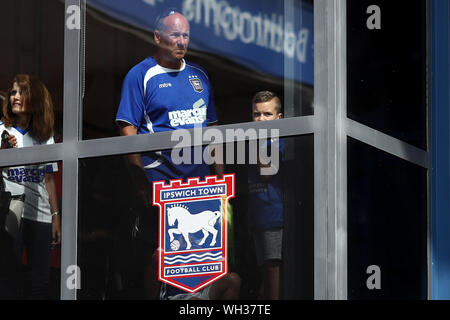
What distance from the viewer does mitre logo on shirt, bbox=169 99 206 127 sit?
7.08 meters

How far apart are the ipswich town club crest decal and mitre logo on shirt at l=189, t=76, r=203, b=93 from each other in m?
0.55

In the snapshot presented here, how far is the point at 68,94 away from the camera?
7414 mm

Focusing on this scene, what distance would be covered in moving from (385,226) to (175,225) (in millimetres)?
1209

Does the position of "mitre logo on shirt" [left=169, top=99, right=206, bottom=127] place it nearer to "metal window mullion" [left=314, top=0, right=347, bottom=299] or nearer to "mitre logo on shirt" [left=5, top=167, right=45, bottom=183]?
"metal window mullion" [left=314, top=0, right=347, bottom=299]

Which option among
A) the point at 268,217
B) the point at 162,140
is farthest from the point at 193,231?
the point at 162,140

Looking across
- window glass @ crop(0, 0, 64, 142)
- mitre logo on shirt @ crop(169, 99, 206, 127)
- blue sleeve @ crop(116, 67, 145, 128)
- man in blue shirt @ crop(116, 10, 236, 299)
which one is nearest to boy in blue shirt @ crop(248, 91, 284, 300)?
man in blue shirt @ crop(116, 10, 236, 299)

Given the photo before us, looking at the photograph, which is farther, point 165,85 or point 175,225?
point 165,85

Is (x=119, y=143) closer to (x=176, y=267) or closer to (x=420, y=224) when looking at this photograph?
(x=176, y=267)

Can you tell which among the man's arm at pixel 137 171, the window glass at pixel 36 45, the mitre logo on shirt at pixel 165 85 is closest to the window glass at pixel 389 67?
the mitre logo on shirt at pixel 165 85

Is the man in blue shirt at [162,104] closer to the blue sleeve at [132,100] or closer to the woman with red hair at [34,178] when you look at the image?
the blue sleeve at [132,100]

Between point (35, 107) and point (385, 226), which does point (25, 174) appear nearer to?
point (35, 107)

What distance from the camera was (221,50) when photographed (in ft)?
23.2

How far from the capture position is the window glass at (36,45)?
24.6 ft

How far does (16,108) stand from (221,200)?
1.64 m
